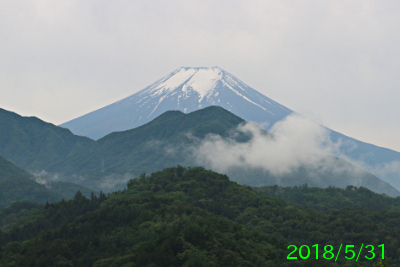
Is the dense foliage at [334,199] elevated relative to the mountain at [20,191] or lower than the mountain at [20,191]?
elevated

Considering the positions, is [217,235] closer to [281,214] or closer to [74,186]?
[281,214]

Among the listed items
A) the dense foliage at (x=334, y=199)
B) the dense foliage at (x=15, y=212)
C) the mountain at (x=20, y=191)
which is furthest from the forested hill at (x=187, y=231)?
the mountain at (x=20, y=191)

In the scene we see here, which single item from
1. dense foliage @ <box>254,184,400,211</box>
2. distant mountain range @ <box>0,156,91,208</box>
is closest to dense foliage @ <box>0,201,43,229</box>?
distant mountain range @ <box>0,156,91,208</box>

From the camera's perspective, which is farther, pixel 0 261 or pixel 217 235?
pixel 217 235

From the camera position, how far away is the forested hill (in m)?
43.5

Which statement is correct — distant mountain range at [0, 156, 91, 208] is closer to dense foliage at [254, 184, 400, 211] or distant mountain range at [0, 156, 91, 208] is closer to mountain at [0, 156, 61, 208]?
mountain at [0, 156, 61, 208]

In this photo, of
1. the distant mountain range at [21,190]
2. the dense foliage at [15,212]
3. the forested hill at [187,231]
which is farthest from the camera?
the distant mountain range at [21,190]

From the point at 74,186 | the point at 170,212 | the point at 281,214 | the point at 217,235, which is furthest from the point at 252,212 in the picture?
the point at 74,186

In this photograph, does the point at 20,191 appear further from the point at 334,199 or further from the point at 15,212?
the point at 334,199

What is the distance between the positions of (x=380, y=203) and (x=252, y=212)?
4220 centimetres

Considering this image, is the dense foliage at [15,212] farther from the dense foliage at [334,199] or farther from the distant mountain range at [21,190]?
the dense foliage at [334,199]

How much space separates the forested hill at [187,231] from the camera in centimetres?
4350

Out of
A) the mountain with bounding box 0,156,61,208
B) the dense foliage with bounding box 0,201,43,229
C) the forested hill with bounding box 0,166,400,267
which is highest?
the forested hill with bounding box 0,166,400,267

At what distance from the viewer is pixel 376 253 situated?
5797 centimetres
